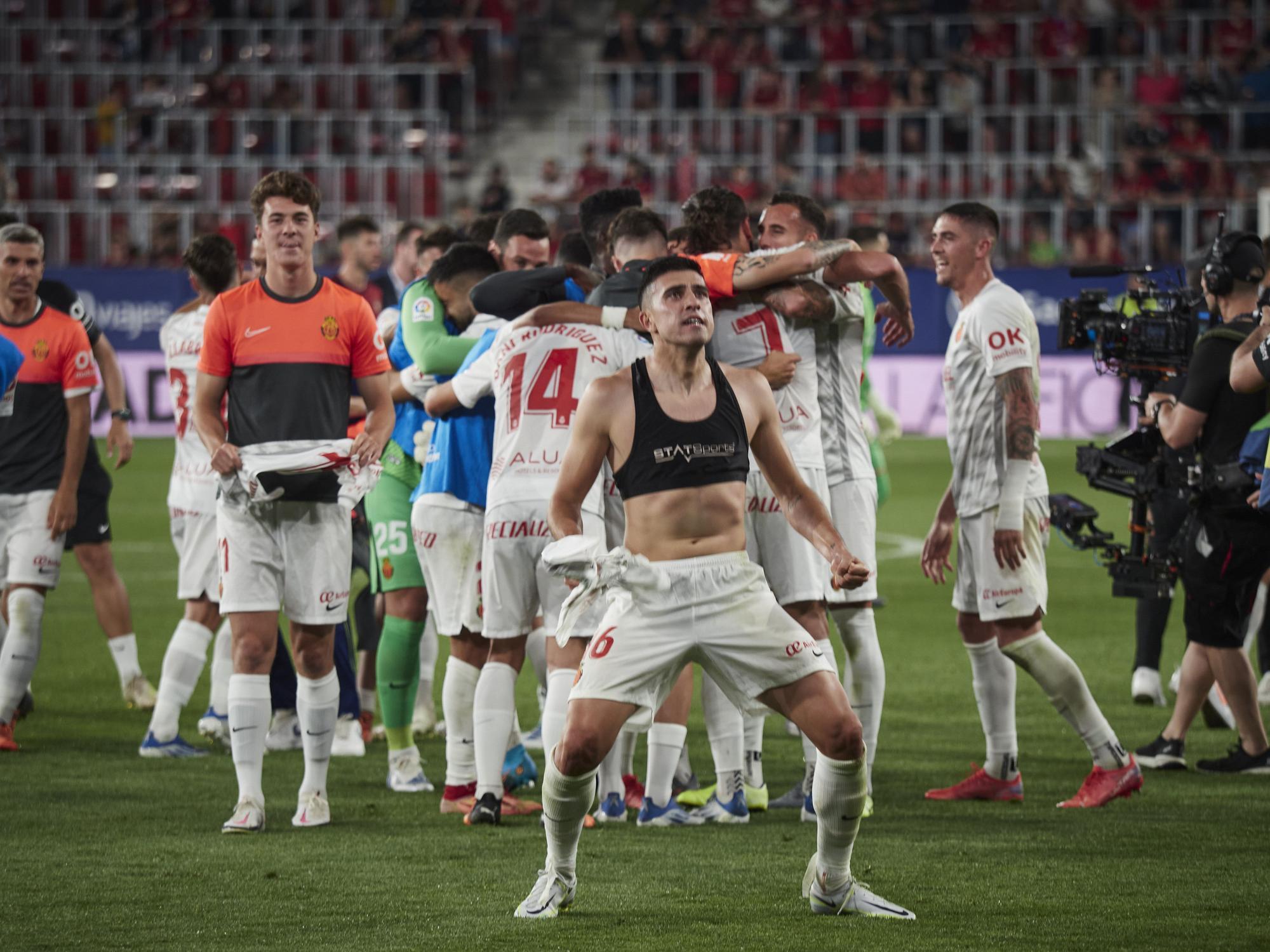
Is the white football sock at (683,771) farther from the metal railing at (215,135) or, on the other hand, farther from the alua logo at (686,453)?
the metal railing at (215,135)

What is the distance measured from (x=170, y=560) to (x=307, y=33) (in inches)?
750

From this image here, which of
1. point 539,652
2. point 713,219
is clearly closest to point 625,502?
point 713,219

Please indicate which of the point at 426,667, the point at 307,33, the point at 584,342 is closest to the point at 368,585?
the point at 426,667

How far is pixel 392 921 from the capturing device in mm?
5707

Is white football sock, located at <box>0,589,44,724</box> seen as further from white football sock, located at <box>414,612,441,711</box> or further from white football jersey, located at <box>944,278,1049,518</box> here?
white football jersey, located at <box>944,278,1049,518</box>

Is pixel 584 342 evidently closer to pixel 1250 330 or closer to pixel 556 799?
pixel 556 799

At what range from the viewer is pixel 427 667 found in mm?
9703

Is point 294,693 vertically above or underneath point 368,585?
underneath

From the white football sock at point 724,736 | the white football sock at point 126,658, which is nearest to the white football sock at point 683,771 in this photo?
the white football sock at point 724,736

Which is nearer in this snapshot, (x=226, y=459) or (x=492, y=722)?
(x=226, y=459)

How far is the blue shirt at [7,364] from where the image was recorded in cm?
721

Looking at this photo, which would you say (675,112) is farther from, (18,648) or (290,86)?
(18,648)

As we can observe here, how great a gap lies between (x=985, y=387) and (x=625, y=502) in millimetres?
2535

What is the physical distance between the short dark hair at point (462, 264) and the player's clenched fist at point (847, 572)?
298 centimetres
